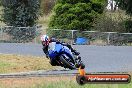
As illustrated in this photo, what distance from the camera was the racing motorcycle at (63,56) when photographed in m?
4.96

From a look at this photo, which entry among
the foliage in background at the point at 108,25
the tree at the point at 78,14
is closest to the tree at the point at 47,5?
the tree at the point at 78,14

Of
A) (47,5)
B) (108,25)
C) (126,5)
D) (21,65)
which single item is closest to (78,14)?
(108,25)

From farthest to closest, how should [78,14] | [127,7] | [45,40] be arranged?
[78,14], [127,7], [45,40]

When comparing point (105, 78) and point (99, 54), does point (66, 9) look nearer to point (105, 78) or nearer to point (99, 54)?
point (99, 54)

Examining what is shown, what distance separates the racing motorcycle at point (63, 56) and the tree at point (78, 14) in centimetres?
3148

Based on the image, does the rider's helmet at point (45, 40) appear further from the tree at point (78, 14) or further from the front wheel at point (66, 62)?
the tree at point (78, 14)

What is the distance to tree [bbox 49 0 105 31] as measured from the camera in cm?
3675

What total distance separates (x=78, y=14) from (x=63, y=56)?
32420mm

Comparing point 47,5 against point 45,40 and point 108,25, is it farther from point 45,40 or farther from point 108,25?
Result: point 45,40

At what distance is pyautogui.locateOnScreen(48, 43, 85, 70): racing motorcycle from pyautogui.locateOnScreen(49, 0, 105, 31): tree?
31480 mm

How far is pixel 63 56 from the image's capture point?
502cm

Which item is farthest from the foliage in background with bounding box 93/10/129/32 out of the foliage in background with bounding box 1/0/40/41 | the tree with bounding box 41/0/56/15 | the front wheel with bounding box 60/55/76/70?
the front wheel with bounding box 60/55/76/70

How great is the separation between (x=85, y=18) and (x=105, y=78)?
32.7m

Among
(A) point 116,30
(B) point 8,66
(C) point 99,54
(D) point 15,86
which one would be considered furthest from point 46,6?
(D) point 15,86
